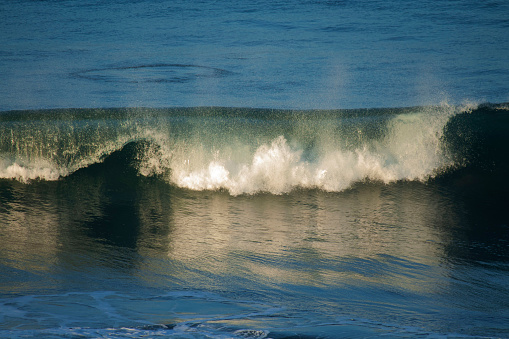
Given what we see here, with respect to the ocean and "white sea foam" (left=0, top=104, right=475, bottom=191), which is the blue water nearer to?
the ocean

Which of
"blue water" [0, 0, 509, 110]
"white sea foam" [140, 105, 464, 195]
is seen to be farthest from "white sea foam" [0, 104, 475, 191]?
"blue water" [0, 0, 509, 110]

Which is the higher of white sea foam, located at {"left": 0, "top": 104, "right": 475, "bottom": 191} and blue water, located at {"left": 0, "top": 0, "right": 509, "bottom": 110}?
blue water, located at {"left": 0, "top": 0, "right": 509, "bottom": 110}

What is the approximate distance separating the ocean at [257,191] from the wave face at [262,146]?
35 mm

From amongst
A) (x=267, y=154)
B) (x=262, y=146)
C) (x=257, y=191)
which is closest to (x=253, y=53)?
A: (x=262, y=146)

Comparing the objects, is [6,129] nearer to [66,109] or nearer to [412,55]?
[66,109]

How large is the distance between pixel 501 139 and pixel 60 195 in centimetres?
664

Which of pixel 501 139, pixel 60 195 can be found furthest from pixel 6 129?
pixel 501 139

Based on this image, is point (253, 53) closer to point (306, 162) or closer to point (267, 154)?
point (267, 154)

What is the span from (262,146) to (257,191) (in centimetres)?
123

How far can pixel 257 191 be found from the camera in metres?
6.49

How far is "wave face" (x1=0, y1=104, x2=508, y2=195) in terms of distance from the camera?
6894 millimetres

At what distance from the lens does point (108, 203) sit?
6188 mm

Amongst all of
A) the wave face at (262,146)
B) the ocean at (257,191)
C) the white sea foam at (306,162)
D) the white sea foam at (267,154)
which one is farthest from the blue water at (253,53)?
the white sea foam at (306,162)

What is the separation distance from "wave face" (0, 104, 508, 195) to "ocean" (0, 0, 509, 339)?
1.4 inches
